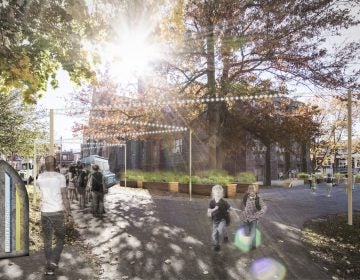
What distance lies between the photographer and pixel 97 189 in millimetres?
13078

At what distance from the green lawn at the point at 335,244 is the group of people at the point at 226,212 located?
152cm

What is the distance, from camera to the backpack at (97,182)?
1292 centimetres

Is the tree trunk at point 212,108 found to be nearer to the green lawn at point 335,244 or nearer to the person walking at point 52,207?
the green lawn at point 335,244

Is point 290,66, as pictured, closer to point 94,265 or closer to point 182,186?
point 182,186

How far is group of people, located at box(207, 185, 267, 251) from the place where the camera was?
8.53 m

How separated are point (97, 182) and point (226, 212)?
5839 mm

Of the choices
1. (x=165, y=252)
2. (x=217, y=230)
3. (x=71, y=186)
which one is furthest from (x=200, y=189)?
(x=165, y=252)

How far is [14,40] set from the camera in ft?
21.9

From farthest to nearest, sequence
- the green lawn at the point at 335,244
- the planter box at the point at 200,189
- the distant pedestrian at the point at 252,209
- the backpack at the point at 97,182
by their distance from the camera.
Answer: the planter box at the point at 200,189 < the backpack at the point at 97,182 < the distant pedestrian at the point at 252,209 < the green lawn at the point at 335,244

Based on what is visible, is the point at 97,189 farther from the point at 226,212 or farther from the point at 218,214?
the point at 226,212

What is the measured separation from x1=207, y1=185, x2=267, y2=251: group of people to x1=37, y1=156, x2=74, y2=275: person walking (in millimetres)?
3458

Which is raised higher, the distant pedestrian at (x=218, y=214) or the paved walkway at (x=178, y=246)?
the distant pedestrian at (x=218, y=214)

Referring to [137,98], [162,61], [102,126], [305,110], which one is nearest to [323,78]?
[305,110]

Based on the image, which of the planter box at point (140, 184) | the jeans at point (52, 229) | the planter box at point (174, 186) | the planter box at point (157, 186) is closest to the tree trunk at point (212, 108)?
the planter box at point (174, 186)
